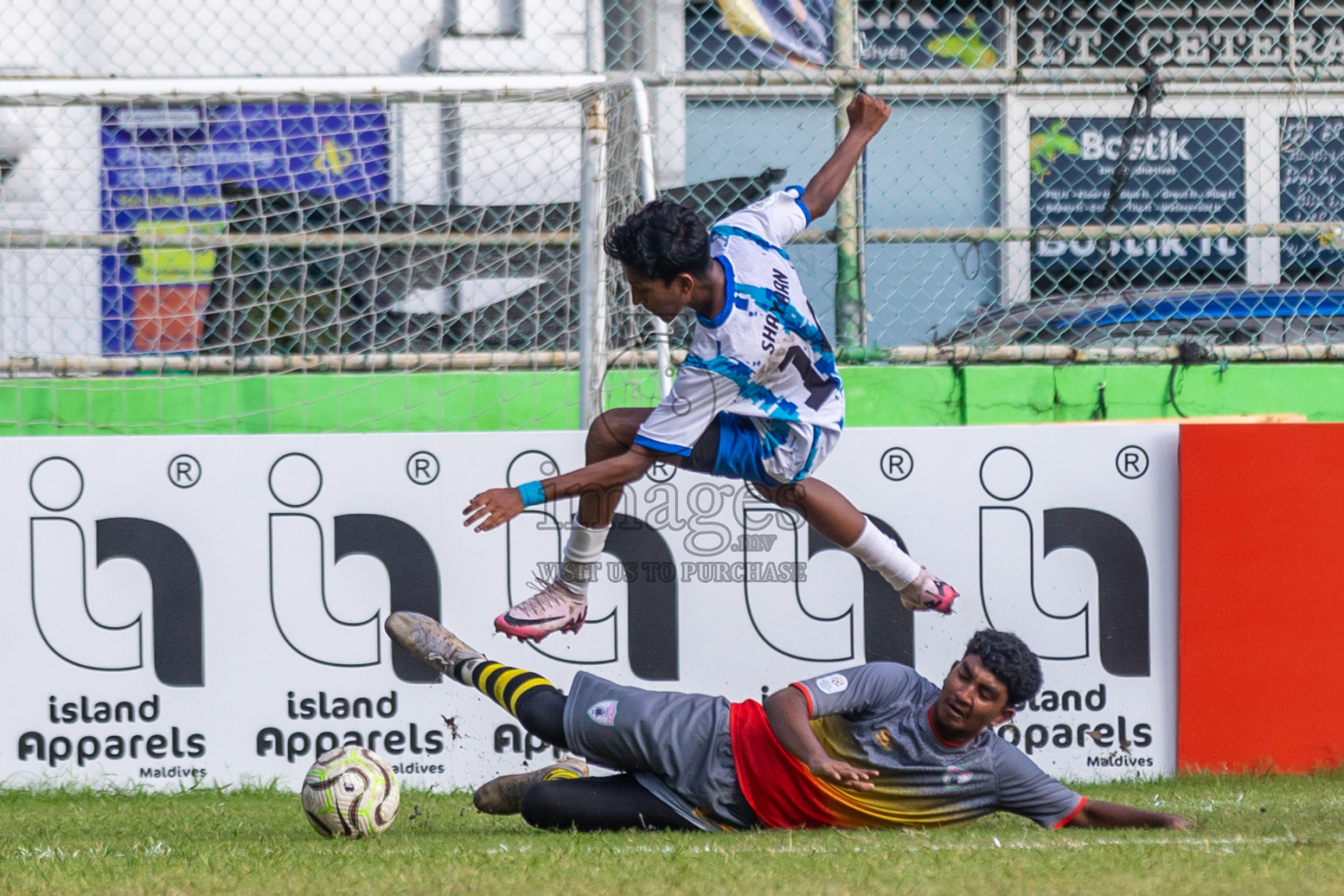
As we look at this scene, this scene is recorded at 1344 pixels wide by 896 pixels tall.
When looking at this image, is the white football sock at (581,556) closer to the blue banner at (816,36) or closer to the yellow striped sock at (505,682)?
the yellow striped sock at (505,682)

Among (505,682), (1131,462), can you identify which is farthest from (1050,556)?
(505,682)

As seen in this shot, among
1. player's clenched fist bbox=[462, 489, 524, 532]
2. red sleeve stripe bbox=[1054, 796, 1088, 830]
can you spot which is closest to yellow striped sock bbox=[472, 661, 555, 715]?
player's clenched fist bbox=[462, 489, 524, 532]

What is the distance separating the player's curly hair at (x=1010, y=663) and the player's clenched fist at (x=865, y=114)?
6.08 ft

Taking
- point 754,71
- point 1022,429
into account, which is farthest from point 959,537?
point 754,71

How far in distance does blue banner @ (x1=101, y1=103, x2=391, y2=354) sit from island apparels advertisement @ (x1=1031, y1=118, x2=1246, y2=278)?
3.28 m

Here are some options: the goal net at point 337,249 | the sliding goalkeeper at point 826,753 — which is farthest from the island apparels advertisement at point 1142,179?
the sliding goalkeeper at point 826,753

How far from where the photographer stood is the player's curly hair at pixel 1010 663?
441 centimetres

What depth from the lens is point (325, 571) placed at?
6238mm

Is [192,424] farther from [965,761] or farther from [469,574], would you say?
[965,761]

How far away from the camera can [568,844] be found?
4.32m

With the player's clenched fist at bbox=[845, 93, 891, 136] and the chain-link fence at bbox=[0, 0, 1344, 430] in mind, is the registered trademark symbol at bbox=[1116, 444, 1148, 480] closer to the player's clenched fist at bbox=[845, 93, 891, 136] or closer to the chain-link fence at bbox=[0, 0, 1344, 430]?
the chain-link fence at bbox=[0, 0, 1344, 430]

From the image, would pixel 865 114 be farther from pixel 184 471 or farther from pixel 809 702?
pixel 184 471

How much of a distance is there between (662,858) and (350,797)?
114cm

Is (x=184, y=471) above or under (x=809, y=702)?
above
